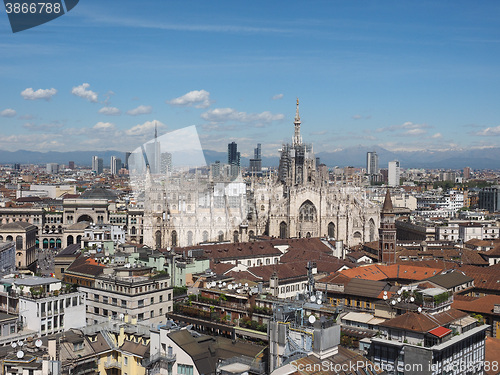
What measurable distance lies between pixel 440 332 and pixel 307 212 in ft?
163

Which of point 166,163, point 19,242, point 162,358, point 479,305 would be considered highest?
point 166,163

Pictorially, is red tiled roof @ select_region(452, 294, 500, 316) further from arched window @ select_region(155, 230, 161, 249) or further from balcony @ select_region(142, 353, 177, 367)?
arched window @ select_region(155, 230, 161, 249)

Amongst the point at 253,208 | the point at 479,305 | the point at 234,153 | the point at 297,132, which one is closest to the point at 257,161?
the point at 234,153

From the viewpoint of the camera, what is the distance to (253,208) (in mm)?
74375

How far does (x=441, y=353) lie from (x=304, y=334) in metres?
5.53

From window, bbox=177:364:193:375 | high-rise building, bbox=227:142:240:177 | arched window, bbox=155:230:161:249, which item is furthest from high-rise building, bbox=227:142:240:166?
window, bbox=177:364:193:375

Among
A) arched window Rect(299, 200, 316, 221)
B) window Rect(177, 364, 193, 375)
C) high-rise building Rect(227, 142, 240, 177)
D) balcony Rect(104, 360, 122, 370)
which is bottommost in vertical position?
balcony Rect(104, 360, 122, 370)

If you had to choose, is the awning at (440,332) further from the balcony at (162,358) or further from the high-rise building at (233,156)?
the high-rise building at (233,156)

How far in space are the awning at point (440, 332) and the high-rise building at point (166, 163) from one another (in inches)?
1252

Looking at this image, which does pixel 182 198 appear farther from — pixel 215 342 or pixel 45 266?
pixel 215 342

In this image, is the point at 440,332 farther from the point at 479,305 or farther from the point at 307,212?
the point at 307,212

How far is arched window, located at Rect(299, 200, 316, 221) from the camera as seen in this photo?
71.7 m

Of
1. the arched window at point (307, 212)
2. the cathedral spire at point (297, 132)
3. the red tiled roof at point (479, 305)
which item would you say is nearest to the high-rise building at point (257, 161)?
the cathedral spire at point (297, 132)

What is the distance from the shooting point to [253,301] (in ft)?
88.0
